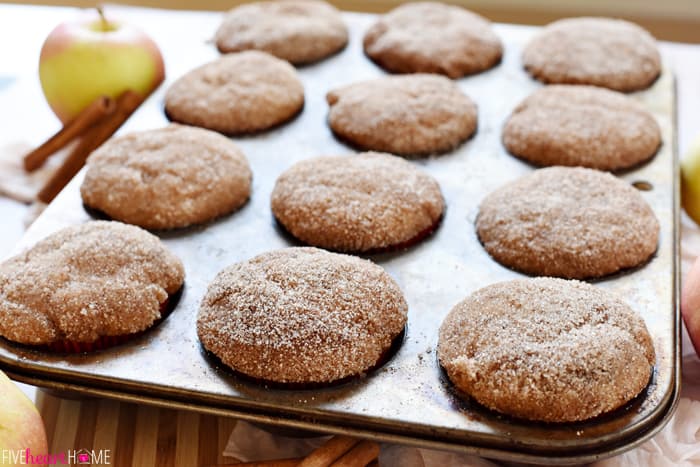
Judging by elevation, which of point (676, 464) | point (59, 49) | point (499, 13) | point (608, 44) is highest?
point (59, 49)

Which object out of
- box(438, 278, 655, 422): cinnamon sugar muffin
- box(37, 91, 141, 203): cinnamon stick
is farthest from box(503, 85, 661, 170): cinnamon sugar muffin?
box(37, 91, 141, 203): cinnamon stick

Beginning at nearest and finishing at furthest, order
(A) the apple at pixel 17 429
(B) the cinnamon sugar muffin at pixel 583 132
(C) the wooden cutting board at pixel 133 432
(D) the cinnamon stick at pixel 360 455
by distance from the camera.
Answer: (A) the apple at pixel 17 429 < (D) the cinnamon stick at pixel 360 455 < (C) the wooden cutting board at pixel 133 432 < (B) the cinnamon sugar muffin at pixel 583 132

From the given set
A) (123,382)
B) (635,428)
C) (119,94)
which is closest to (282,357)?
(123,382)

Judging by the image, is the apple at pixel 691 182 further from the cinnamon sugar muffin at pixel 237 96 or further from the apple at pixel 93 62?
the apple at pixel 93 62

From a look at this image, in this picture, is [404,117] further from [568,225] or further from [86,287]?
[86,287]

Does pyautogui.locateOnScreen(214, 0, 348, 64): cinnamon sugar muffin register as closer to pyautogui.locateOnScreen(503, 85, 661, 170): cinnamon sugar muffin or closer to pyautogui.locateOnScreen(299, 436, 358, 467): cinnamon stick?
pyautogui.locateOnScreen(503, 85, 661, 170): cinnamon sugar muffin

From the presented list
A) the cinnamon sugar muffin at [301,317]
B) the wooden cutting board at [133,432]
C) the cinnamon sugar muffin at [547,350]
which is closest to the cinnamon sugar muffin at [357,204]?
the cinnamon sugar muffin at [301,317]

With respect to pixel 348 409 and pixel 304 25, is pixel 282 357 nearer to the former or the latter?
pixel 348 409
